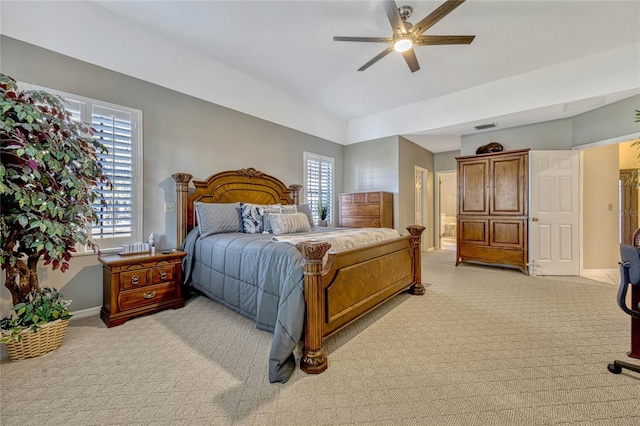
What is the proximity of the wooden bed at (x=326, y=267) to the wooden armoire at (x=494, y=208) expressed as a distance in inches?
89.9

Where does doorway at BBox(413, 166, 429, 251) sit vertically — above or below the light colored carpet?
above

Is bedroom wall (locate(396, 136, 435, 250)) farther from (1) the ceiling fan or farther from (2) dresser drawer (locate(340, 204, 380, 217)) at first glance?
(1) the ceiling fan

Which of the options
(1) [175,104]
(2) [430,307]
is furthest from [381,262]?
(1) [175,104]

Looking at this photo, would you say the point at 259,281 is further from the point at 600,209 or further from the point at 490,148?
the point at 600,209

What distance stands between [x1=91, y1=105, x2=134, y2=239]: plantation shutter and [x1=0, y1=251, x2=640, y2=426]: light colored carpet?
101 cm

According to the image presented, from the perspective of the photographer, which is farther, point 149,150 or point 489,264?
point 489,264

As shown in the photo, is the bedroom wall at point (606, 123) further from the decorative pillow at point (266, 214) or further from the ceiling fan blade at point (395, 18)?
the decorative pillow at point (266, 214)

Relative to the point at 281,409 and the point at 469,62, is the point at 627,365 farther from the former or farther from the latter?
the point at 469,62

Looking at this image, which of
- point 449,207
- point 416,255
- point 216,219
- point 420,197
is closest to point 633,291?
point 416,255

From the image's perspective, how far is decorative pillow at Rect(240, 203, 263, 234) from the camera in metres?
3.49

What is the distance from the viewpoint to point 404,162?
5914mm

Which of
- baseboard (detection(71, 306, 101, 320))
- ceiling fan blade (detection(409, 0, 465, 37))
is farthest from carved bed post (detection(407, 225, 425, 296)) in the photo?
baseboard (detection(71, 306, 101, 320))

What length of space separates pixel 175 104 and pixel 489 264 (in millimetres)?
6015

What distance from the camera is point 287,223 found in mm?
3502
